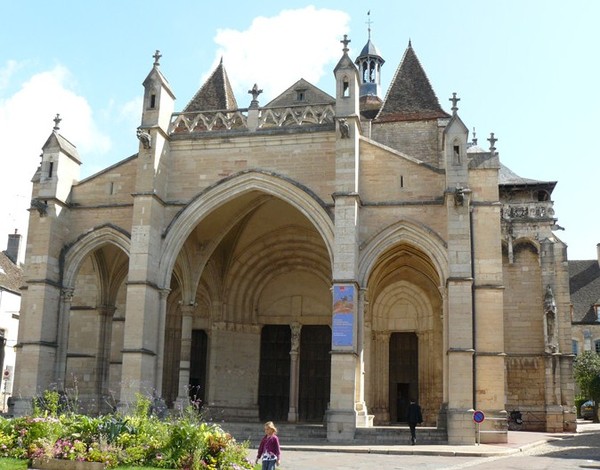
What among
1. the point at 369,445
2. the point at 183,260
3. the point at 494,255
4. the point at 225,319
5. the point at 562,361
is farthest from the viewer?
the point at 562,361

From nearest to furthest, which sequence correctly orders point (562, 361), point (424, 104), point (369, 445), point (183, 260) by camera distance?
1. point (369, 445)
2. point (183, 260)
3. point (562, 361)
4. point (424, 104)

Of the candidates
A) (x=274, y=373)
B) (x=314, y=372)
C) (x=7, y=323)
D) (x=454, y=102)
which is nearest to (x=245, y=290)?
(x=274, y=373)

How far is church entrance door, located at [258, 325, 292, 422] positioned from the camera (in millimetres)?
23500

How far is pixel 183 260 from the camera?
21.7 metres

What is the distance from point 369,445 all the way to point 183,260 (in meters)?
8.12

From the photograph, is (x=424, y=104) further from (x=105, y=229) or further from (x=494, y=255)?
(x=105, y=229)

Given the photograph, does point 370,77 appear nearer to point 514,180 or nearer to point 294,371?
point 514,180

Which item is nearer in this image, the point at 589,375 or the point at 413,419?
the point at 413,419

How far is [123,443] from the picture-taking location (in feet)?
34.9

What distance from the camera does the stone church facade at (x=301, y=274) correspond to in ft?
59.8

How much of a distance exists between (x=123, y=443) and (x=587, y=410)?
3766 centimetres

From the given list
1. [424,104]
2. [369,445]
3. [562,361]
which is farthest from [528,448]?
[424,104]

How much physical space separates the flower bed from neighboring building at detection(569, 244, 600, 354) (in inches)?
1528

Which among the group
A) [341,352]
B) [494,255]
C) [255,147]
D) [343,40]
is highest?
[343,40]
